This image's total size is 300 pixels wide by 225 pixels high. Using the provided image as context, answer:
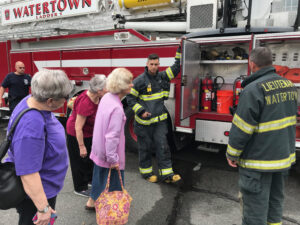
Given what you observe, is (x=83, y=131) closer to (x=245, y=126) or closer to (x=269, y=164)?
(x=245, y=126)

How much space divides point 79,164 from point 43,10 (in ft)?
17.0

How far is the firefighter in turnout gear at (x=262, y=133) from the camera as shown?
1.89 metres

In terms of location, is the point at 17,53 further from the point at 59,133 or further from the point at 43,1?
the point at 59,133

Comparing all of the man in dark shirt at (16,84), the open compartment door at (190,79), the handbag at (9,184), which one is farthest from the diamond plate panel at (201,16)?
the handbag at (9,184)

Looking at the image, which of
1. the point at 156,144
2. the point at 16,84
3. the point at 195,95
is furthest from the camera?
the point at 16,84

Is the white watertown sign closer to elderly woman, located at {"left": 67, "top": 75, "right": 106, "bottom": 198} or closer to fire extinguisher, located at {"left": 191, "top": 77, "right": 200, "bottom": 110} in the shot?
fire extinguisher, located at {"left": 191, "top": 77, "right": 200, "bottom": 110}

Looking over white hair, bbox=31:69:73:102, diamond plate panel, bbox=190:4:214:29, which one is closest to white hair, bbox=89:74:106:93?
white hair, bbox=31:69:73:102

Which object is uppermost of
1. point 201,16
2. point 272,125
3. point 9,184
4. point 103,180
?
point 201,16

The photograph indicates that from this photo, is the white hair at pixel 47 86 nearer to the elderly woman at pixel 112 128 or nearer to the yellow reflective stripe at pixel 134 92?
the elderly woman at pixel 112 128

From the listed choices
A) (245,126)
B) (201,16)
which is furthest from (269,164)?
(201,16)

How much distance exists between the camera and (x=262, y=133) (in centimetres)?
193

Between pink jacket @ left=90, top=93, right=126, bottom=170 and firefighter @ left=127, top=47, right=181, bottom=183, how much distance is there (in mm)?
1187

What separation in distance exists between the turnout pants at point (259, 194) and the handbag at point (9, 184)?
1558 mm

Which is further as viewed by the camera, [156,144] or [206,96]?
[206,96]
